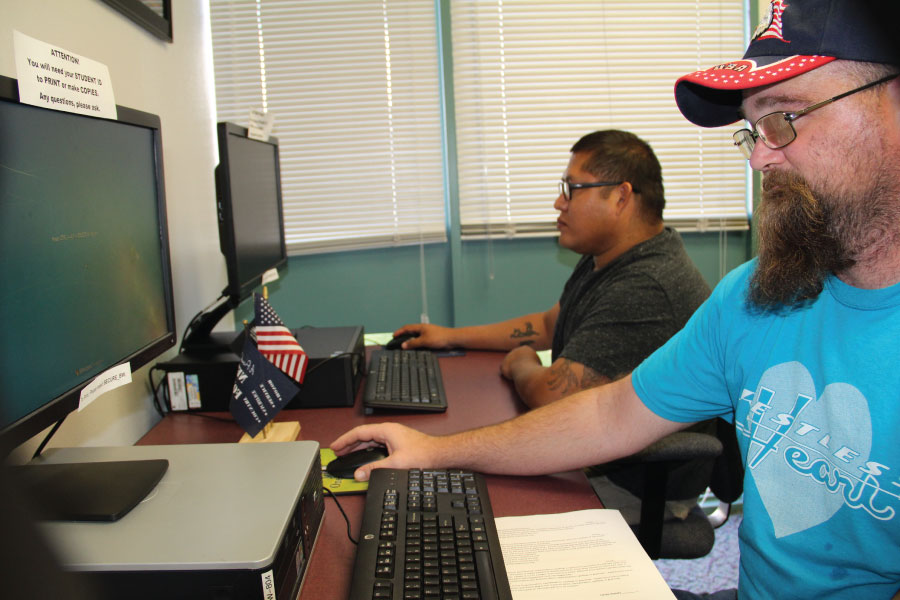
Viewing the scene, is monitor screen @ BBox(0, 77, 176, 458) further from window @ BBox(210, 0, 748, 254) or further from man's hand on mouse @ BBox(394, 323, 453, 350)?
window @ BBox(210, 0, 748, 254)

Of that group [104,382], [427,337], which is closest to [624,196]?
[427,337]

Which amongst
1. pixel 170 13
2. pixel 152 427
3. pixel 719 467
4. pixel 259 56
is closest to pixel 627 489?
pixel 719 467

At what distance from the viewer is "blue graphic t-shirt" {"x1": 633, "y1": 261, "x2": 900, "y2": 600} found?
2.68 feet

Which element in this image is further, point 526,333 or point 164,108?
point 526,333

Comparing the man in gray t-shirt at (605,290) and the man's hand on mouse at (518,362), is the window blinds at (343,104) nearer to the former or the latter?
the man in gray t-shirt at (605,290)

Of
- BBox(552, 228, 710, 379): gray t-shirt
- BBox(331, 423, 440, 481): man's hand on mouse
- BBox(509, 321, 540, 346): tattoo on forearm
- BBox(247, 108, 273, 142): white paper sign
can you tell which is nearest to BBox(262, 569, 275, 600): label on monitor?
BBox(331, 423, 440, 481): man's hand on mouse

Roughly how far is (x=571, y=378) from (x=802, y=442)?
2.29 ft

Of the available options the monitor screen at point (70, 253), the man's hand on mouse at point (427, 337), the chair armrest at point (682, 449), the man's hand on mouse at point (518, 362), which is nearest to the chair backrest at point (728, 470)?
the chair armrest at point (682, 449)

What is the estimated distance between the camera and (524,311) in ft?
9.46

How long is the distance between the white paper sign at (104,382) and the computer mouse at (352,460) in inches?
14.5

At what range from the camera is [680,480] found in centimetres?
158

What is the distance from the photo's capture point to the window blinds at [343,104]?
2.61m

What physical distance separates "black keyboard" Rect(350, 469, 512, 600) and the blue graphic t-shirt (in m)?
0.42

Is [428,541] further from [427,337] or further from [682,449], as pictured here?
[427,337]
